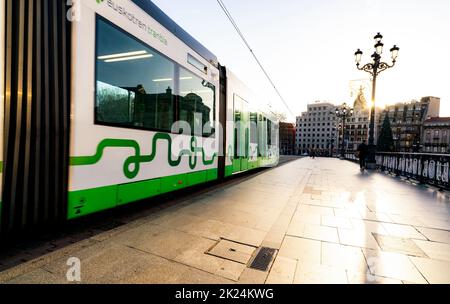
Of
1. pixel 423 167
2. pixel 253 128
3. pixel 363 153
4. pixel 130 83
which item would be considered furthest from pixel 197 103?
pixel 363 153

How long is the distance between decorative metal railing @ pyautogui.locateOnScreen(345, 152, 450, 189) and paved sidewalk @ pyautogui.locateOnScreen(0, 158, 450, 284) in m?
3.97

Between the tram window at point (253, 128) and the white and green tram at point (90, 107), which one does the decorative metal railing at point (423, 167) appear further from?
the white and green tram at point (90, 107)

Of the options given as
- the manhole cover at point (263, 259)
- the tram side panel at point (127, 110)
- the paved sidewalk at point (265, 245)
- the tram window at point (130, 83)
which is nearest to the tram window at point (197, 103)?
the tram side panel at point (127, 110)

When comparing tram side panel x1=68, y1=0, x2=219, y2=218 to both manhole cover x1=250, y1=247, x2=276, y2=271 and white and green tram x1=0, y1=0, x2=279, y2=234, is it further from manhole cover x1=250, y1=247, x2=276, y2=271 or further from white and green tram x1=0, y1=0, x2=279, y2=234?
manhole cover x1=250, y1=247, x2=276, y2=271

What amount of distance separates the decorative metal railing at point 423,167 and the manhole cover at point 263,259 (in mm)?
8338

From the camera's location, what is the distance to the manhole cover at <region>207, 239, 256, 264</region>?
2.89 metres

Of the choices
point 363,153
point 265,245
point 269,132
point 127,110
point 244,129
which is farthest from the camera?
point 363,153

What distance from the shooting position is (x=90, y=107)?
309 cm

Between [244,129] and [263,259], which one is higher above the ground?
[244,129]

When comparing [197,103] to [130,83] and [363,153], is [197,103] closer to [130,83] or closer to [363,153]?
[130,83]

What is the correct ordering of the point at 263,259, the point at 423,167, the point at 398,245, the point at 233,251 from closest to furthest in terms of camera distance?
the point at 263,259 → the point at 233,251 → the point at 398,245 → the point at 423,167

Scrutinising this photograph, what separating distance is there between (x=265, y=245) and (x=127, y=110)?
9.51 ft

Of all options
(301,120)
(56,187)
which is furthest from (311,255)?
(301,120)
